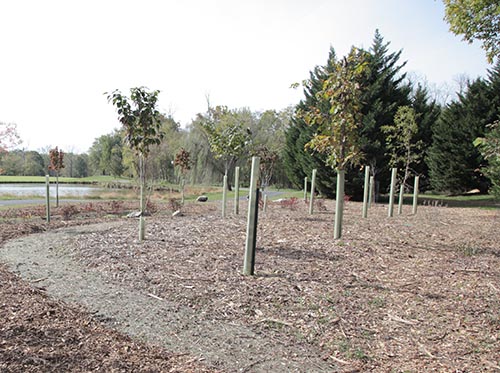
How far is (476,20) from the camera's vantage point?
344 inches

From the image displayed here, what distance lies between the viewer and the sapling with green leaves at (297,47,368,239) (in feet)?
20.3

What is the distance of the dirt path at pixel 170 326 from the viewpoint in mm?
2674

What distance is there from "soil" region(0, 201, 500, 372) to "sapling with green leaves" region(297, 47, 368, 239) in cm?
140

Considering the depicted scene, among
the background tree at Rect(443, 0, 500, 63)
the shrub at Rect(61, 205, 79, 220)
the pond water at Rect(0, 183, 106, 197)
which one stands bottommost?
the pond water at Rect(0, 183, 106, 197)

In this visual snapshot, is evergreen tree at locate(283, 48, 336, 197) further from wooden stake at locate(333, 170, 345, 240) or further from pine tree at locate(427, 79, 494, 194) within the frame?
wooden stake at locate(333, 170, 345, 240)

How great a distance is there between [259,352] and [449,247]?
4.84 meters

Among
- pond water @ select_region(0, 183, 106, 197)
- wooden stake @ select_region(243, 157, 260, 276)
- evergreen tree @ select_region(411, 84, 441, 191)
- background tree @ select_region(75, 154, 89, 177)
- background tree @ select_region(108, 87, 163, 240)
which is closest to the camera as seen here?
wooden stake @ select_region(243, 157, 260, 276)

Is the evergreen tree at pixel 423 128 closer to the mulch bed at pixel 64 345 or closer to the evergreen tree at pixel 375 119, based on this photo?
the evergreen tree at pixel 375 119

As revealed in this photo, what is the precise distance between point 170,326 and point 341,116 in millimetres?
4538

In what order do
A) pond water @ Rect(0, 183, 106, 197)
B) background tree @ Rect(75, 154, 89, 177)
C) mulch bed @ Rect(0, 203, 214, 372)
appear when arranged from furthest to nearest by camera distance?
1. background tree @ Rect(75, 154, 89, 177)
2. pond water @ Rect(0, 183, 106, 197)
3. mulch bed @ Rect(0, 203, 214, 372)

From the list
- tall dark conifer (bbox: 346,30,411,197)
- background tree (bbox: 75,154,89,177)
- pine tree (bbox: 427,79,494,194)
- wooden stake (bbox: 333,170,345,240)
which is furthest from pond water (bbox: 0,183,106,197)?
background tree (bbox: 75,154,89,177)

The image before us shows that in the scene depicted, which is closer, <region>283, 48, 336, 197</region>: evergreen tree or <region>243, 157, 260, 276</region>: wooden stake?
<region>243, 157, 260, 276</region>: wooden stake

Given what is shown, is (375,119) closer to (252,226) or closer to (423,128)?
(423,128)

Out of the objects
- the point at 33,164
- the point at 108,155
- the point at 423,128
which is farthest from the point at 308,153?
the point at 33,164
